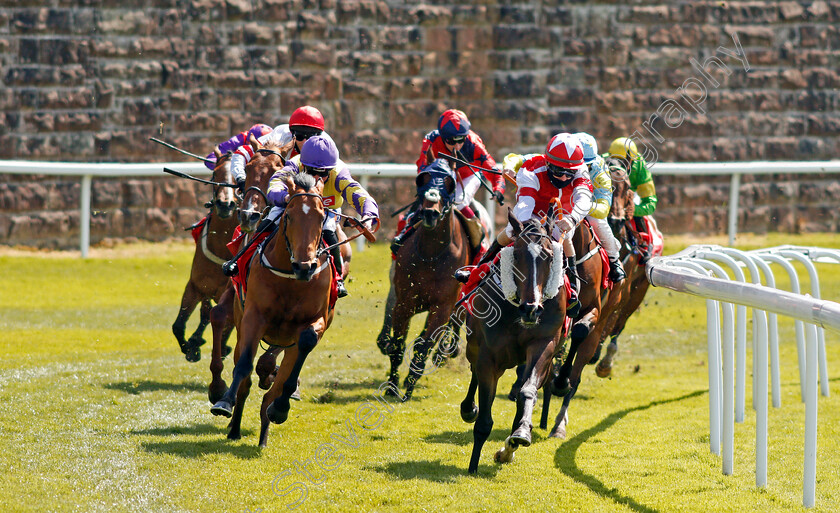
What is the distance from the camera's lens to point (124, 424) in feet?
21.1

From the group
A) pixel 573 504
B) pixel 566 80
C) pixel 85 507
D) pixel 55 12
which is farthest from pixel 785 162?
pixel 85 507

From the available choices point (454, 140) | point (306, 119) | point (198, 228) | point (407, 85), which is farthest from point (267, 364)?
point (407, 85)

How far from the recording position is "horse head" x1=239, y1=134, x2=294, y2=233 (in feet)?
21.5

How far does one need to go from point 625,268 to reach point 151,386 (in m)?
3.75

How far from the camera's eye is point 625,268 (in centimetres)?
803

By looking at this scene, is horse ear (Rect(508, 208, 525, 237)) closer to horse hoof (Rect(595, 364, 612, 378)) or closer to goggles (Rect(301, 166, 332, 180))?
goggles (Rect(301, 166, 332, 180))

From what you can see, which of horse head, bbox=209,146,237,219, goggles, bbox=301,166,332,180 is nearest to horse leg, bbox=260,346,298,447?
goggles, bbox=301,166,332,180

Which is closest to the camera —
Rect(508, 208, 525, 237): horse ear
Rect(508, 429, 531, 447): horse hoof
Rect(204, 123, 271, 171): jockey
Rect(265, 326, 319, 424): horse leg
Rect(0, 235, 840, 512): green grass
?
Rect(0, 235, 840, 512): green grass

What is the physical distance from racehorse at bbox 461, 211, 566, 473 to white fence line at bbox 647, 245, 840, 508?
72 centimetres

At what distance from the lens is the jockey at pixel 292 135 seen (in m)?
7.06

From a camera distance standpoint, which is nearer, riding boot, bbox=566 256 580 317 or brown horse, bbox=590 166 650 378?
riding boot, bbox=566 256 580 317

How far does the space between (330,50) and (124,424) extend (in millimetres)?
8807

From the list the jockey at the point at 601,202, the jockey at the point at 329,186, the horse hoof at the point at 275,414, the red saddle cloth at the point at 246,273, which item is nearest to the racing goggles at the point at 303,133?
the jockey at the point at 329,186

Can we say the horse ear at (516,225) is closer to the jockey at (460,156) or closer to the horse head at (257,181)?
the horse head at (257,181)
